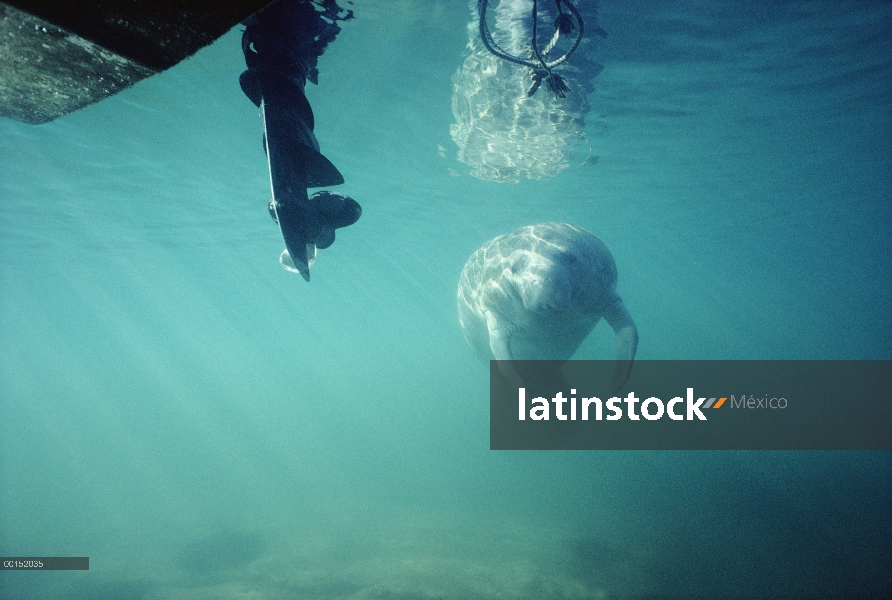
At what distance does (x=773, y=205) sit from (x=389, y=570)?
26700 mm

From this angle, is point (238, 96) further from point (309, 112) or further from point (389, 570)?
point (389, 570)

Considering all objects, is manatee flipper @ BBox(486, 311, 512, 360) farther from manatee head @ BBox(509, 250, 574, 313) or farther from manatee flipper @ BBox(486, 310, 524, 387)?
manatee head @ BBox(509, 250, 574, 313)

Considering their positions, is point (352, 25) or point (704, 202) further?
point (704, 202)

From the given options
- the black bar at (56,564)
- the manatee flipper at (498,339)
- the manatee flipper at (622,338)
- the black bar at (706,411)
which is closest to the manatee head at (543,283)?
the manatee flipper at (498,339)

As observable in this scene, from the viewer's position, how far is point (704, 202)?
2131 centimetres

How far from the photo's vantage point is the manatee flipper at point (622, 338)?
18.7 feet

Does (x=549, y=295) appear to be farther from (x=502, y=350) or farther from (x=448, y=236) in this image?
(x=448, y=236)

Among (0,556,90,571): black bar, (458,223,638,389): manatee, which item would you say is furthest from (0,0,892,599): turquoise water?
(458,223,638,389): manatee

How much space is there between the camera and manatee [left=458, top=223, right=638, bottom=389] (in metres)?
5.16

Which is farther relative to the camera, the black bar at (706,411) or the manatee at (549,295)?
the black bar at (706,411)

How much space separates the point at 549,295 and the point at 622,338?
74.3 inches

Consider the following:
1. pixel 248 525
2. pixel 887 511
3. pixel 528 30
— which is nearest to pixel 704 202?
pixel 887 511

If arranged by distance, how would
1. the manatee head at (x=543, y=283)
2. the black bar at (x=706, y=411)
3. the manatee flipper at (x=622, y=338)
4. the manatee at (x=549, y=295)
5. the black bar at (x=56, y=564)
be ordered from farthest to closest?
the black bar at (x=56, y=564)
the black bar at (x=706, y=411)
the manatee flipper at (x=622, y=338)
the manatee at (x=549, y=295)
the manatee head at (x=543, y=283)

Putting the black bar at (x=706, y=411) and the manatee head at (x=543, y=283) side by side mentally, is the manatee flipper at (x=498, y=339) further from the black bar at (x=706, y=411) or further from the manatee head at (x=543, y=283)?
the manatee head at (x=543, y=283)
